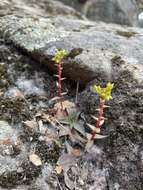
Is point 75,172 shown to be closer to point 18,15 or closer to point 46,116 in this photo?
point 46,116

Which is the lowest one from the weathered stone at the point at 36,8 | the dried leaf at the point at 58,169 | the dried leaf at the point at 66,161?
the dried leaf at the point at 58,169

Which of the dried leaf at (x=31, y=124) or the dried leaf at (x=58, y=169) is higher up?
the dried leaf at (x=31, y=124)

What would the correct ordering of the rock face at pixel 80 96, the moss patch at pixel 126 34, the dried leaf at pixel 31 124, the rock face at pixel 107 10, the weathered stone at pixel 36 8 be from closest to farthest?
the rock face at pixel 80 96 < the dried leaf at pixel 31 124 < the moss patch at pixel 126 34 < the weathered stone at pixel 36 8 < the rock face at pixel 107 10

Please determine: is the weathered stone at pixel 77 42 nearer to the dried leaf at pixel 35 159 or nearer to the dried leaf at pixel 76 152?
the dried leaf at pixel 76 152

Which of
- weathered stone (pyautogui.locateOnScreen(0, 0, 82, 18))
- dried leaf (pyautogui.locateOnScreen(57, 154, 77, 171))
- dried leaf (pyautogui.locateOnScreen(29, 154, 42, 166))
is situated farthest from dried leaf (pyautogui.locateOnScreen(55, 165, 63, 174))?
weathered stone (pyautogui.locateOnScreen(0, 0, 82, 18))

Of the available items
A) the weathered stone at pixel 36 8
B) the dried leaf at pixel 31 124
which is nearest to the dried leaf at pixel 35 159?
the dried leaf at pixel 31 124

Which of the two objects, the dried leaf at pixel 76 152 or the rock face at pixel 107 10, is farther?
the rock face at pixel 107 10

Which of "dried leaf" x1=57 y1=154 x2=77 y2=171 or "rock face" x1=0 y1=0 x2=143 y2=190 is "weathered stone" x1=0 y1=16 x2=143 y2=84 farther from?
"dried leaf" x1=57 y1=154 x2=77 y2=171

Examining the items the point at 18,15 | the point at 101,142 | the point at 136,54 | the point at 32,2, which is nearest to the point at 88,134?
the point at 101,142

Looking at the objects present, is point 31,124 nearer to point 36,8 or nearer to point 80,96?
point 80,96
